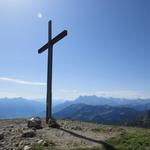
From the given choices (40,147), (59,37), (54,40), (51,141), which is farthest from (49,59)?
(40,147)

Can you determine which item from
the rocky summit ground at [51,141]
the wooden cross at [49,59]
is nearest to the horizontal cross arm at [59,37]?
the wooden cross at [49,59]

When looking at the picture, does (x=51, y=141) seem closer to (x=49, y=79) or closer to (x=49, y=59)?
(x=49, y=79)

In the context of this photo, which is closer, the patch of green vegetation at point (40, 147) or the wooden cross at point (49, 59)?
the patch of green vegetation at point (40, 147)

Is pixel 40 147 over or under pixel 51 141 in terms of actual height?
under

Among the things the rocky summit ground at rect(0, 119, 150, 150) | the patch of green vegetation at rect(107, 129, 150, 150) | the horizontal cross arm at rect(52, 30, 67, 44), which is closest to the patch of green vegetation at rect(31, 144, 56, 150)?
the rocky summit ground at rect(0, 119, 150, 150)

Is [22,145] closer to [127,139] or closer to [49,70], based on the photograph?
[127,139]

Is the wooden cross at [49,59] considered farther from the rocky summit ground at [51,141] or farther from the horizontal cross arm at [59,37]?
the rocky summit ground at [51,141]

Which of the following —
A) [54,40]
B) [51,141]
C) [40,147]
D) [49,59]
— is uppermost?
[54,40]

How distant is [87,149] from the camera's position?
11055 millimetres

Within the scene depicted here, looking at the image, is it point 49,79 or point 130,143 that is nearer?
point 130,143

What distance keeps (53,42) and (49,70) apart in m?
2.18

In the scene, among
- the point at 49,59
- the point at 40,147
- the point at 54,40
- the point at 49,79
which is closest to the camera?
the point at 40,147

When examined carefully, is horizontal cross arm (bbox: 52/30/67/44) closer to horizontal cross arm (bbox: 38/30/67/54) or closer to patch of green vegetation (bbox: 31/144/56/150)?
horizontal cross arm (bbox: 38/30/67/54)

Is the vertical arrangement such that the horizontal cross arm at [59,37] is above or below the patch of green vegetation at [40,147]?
above
